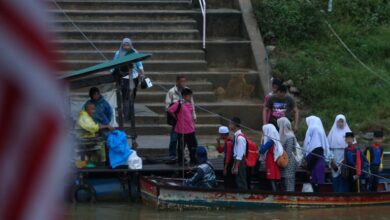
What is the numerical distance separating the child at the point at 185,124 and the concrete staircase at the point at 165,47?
215 centimetres

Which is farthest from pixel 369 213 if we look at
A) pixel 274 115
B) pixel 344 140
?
pixel 274 115

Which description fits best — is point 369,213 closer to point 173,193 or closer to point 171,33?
point 173,193

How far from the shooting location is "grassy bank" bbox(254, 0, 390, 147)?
16.6m

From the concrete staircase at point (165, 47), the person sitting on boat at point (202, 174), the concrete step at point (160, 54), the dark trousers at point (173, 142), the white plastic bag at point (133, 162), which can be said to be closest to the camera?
the person sitting on boat at point (202, 174)

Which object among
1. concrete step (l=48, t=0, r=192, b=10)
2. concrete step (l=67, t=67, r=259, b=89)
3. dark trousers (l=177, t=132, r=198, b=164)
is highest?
concrete step (l=48, t=0, r=192, b=10)

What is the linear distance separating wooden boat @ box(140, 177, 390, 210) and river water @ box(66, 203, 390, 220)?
82 mm

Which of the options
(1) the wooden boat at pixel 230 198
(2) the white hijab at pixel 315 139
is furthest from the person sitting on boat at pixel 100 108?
(2) the white hijab at pixel 315 139

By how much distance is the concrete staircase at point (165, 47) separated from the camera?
54.8 feet

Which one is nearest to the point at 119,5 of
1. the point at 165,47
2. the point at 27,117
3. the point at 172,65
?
the point at 165,47

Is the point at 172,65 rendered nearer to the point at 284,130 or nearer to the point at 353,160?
the point at 284,130

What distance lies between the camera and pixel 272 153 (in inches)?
498

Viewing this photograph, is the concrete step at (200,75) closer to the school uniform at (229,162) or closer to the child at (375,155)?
the school uniform at (229,162)

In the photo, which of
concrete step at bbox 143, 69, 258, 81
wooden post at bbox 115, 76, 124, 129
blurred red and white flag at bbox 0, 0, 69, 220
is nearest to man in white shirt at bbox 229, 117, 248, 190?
wooden post at bbox 115, 76, 124, 129

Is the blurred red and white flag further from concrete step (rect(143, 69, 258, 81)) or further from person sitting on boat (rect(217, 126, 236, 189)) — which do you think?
concrete step (rect(143, 69, 258, 81))
